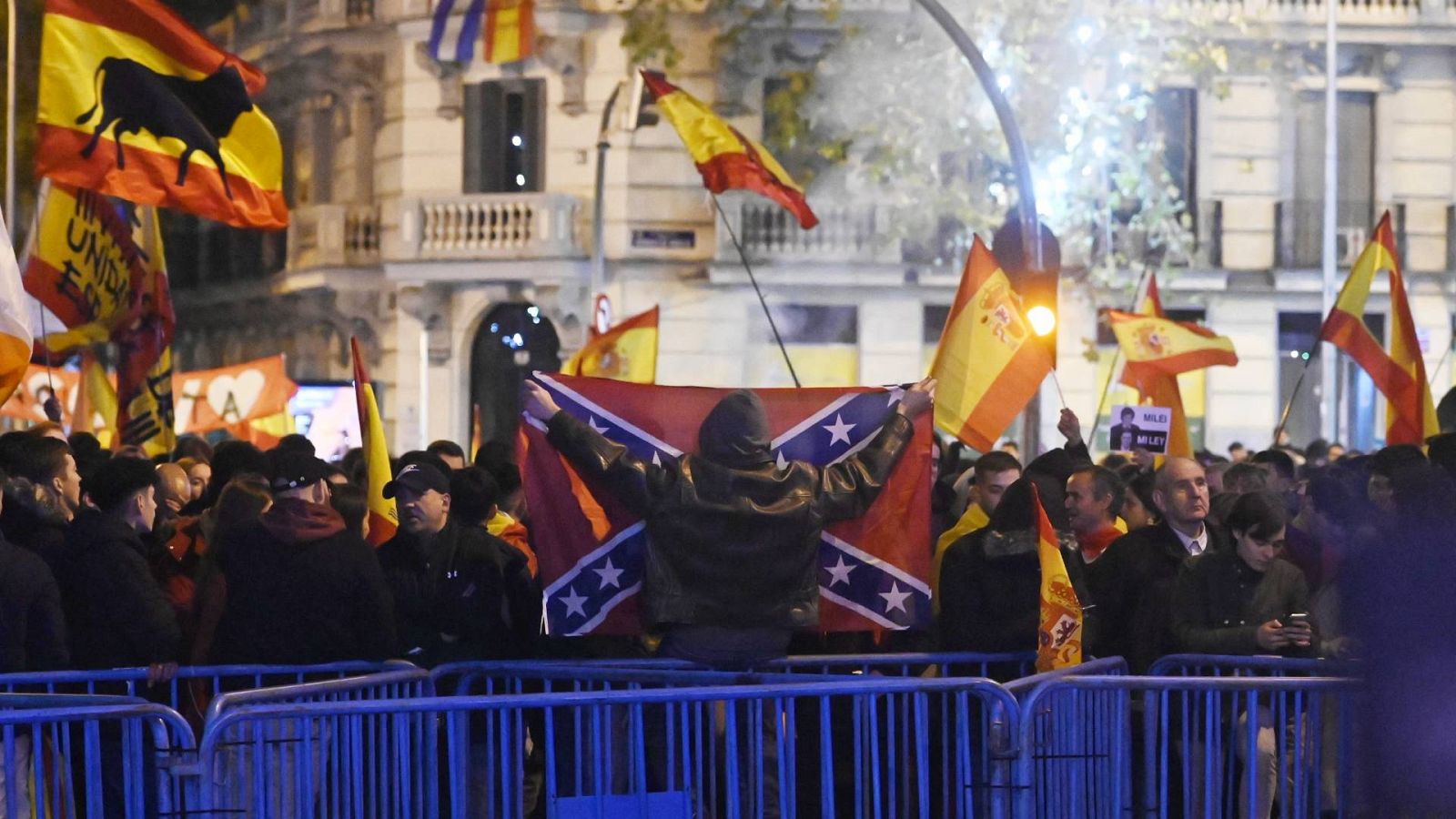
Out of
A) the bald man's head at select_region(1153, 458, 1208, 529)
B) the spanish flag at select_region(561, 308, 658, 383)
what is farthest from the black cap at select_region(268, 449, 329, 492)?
the spanish flag at select_region(561, 308, 658, 383)

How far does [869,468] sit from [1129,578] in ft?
4.23

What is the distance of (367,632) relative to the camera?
7.14 metres

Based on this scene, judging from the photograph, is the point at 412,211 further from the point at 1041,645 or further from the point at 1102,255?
the point at 1041,645

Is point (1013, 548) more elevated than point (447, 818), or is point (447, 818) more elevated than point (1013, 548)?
point (1013, 548)

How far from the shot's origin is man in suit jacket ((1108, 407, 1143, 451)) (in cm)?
1440

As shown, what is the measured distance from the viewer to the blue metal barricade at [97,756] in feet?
18.2

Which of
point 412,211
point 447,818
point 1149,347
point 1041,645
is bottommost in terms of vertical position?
point 447,818

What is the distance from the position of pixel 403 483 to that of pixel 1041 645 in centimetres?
220

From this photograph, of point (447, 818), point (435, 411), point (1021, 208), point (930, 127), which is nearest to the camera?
point (447, 818)

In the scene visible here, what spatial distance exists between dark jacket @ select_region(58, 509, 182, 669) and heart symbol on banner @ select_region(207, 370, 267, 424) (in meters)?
12.0

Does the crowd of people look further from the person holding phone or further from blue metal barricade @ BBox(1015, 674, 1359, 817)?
blue metal barricade @ BBox(1015, 674, 1359, 817)

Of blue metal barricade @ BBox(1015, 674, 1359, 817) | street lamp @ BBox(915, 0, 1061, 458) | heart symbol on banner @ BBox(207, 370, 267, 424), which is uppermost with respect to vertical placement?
street lamp @ BBox(915, 0, 1061, 458)

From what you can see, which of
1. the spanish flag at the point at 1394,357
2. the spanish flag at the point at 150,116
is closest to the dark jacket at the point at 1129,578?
the spanish flag at the point at 150,116

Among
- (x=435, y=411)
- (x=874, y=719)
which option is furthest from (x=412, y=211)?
(x=874, y=719)
